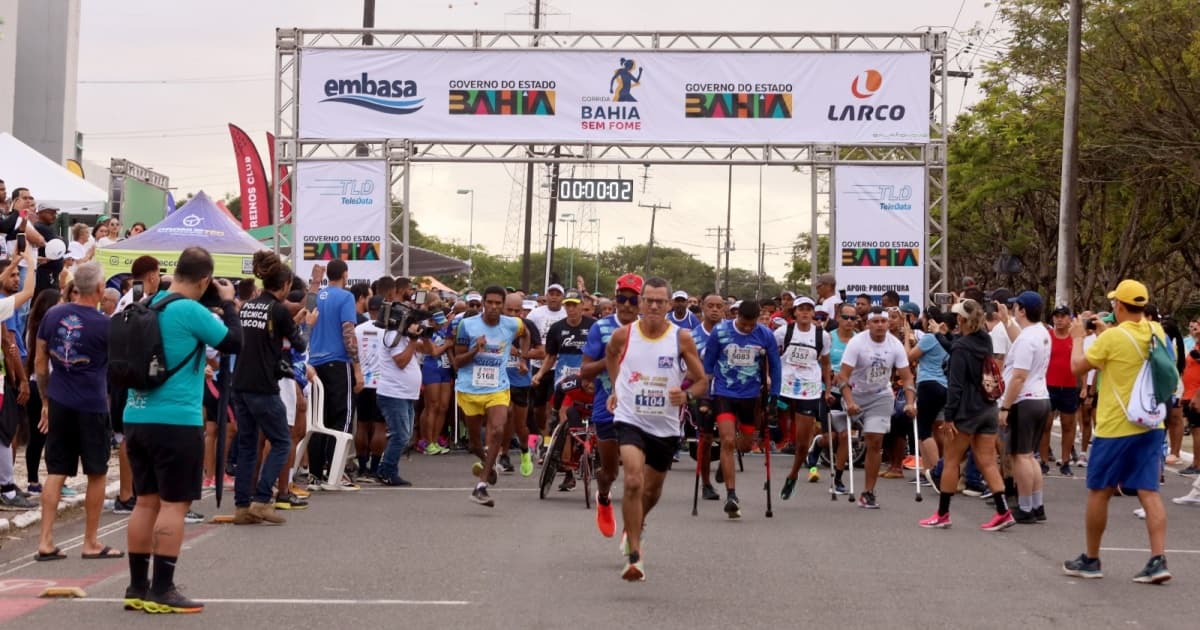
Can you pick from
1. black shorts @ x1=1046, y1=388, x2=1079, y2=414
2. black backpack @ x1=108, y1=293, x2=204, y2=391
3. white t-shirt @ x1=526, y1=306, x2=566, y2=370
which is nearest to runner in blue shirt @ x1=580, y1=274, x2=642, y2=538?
black backpack @ x1=108, y1=293, x2=204, y2=391

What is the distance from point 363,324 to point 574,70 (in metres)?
11.5

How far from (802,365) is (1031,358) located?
10.1ft

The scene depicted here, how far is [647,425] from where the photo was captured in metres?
10.1

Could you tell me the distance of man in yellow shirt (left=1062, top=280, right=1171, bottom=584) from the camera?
1023 centimetres

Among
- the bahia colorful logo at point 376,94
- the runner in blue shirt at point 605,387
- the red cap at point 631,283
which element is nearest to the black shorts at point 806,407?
the runner in blue shirt at point 605,387

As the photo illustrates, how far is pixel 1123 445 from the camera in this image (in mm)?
10297

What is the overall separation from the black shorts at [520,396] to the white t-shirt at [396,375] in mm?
2259

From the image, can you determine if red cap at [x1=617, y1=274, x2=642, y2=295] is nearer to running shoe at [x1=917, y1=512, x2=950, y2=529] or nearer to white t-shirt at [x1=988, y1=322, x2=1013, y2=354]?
running shoe at [x1=917, y1=512, x2=950, y2=529]

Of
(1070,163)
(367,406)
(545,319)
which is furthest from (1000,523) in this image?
(1070,163)

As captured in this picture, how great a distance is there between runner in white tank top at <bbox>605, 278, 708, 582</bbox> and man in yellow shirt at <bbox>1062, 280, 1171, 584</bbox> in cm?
263

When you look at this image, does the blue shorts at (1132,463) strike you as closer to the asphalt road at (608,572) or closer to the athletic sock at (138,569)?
the asphalt road at (608,572)

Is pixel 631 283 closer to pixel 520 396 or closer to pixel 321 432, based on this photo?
pixel 321 432

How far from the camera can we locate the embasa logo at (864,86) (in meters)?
27.7

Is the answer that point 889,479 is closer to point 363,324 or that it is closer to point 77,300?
point 363,324
